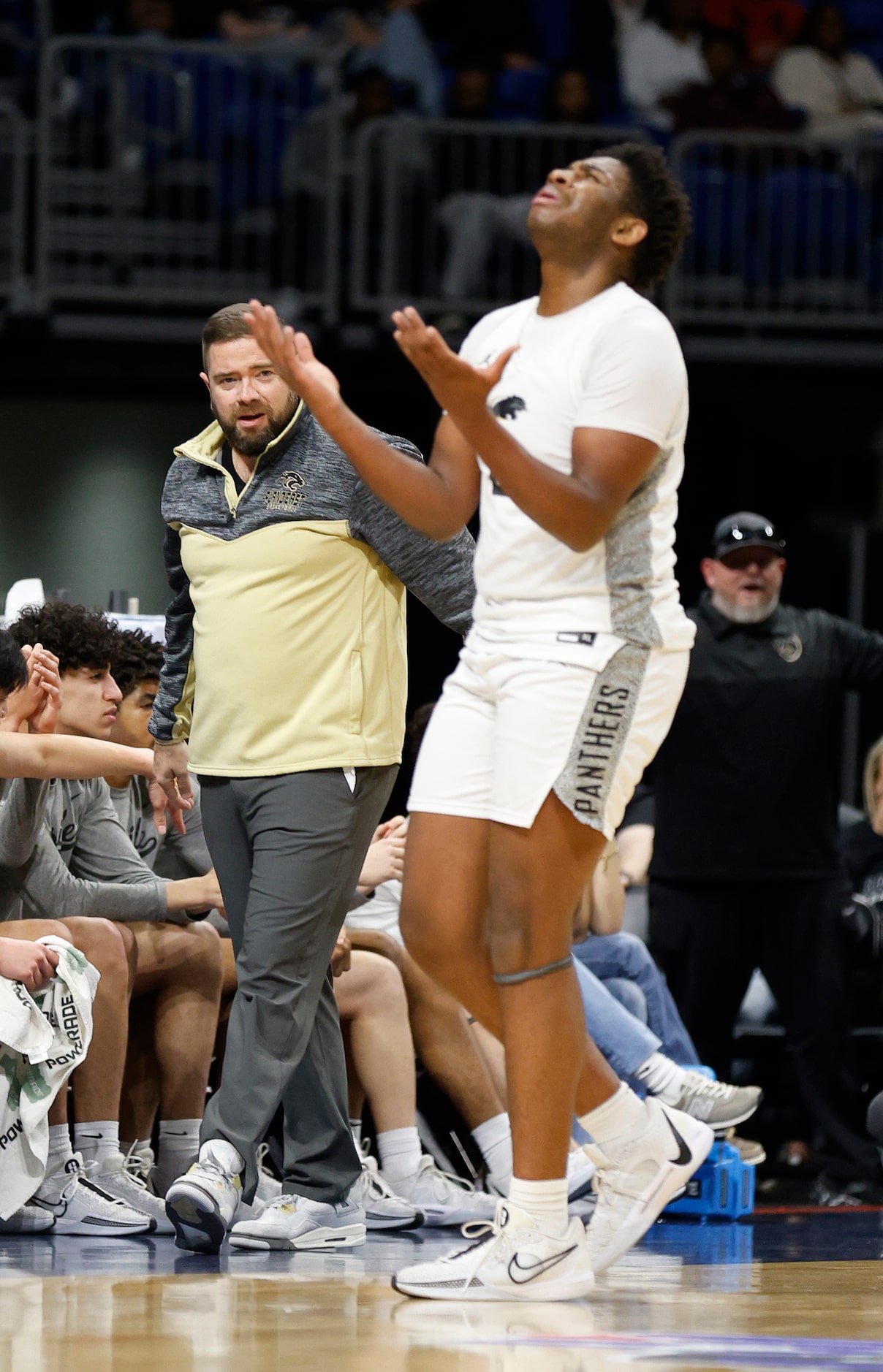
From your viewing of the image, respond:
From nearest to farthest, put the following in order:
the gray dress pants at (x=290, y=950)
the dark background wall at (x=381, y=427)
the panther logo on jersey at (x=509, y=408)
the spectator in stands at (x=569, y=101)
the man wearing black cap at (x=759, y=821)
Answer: the panther logo on jersey at (x=509, y=408) < the gray dress pants at (x=290, y=950) < the man wearing black cap at (x=759, y=821) < the dark background wall at (x=381, y=427) < the spectator in stands at (x=569, y=101)

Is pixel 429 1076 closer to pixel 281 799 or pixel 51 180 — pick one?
pixel 281 799

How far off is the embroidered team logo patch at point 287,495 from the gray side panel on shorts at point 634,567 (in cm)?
84

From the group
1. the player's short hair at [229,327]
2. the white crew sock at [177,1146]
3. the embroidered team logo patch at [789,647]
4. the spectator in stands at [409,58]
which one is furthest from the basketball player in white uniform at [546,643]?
the spectator in stands at [409,58]

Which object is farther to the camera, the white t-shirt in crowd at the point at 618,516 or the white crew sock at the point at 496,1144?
the white crew sock at the point at 496,1144

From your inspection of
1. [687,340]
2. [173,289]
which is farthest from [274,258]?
[687,340]

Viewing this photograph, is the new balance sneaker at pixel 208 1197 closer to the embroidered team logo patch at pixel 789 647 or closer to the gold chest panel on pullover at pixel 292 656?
the gold chest panel on pullover at pixel 292 656

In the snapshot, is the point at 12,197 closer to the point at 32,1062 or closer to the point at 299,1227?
the point at 32,1062

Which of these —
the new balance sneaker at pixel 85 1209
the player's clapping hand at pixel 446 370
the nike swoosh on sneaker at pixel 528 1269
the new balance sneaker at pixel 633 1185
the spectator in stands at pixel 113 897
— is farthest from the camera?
the spectator in stands at pixel 113 897

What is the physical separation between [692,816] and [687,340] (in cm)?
329

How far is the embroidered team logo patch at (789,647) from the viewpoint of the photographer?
18.8 feet

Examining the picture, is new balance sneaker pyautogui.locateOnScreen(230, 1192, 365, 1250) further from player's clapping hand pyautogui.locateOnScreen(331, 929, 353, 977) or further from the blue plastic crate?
the blue plastic crate

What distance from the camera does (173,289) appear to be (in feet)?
27.0

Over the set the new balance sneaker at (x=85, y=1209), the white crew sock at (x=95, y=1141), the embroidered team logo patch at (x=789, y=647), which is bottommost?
the new balance sneaker at (x=85, y=1209)

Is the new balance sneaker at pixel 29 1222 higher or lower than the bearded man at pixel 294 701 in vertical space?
lower
